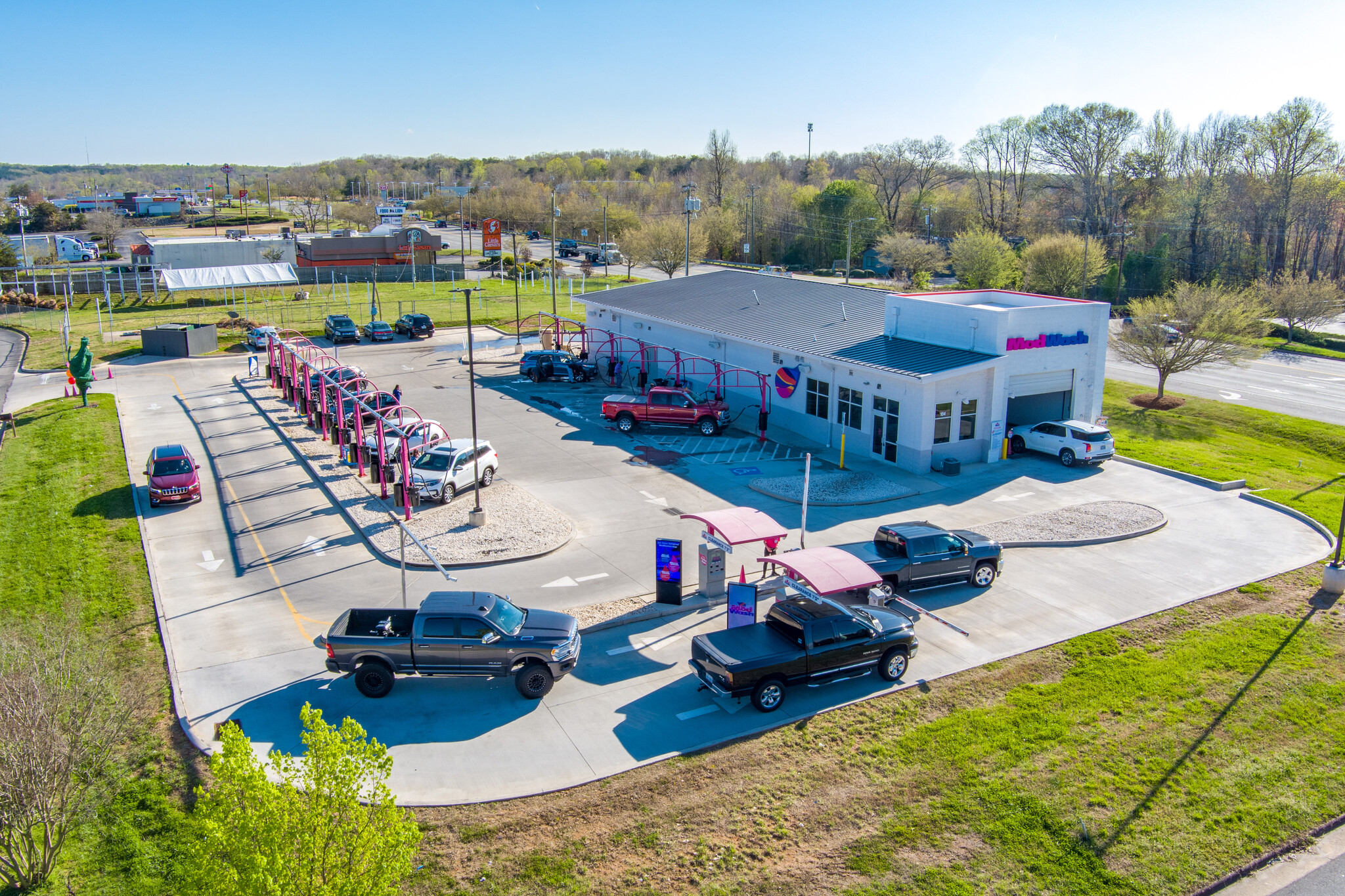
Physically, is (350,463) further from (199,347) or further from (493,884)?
(199,347)

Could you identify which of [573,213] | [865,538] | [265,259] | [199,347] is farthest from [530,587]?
[573,213]

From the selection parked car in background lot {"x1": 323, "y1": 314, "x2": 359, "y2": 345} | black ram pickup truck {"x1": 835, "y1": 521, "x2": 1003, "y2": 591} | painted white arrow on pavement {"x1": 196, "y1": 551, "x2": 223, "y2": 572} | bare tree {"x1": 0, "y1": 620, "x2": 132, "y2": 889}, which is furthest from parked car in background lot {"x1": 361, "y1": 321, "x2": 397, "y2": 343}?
bare tree {"x1": 0, "y1": 620, "x2": 132, "y2": 889}

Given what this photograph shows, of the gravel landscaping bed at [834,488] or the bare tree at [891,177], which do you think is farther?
the bare tree at [891,177]

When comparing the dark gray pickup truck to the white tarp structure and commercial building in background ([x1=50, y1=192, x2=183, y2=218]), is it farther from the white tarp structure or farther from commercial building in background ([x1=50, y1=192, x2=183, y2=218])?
commercial building in background ([x1=50, y1=192, x2=183, y2=218])

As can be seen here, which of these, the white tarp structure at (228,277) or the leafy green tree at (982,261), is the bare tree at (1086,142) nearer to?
the leafy green tree at (982,261)

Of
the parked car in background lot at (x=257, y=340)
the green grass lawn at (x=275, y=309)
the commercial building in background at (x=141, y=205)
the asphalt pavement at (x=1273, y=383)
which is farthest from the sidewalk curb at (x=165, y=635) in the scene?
the commercial building in background at (x=141, y=205)

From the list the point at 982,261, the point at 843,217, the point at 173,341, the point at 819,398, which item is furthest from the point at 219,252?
the point at 819,398
